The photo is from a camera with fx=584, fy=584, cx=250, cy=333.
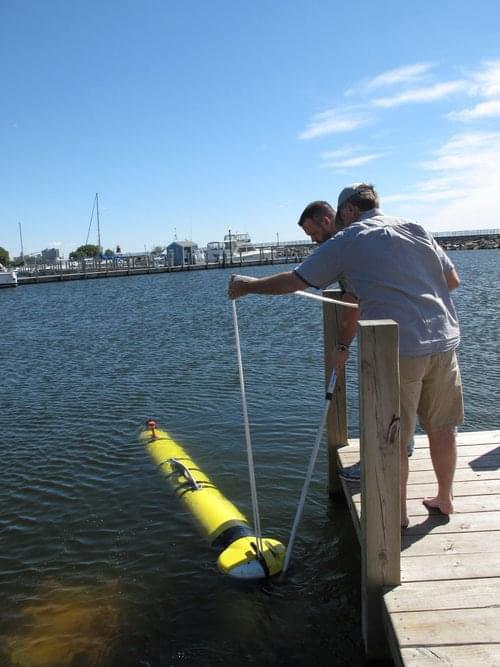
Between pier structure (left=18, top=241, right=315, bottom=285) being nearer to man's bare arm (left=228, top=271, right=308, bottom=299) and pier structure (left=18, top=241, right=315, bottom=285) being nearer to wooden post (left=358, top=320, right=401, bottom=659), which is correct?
man's bare arm (left=228, top=271, right=308, bottom=299)

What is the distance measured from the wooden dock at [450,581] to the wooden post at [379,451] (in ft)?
0.57

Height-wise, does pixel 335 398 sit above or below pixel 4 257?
below

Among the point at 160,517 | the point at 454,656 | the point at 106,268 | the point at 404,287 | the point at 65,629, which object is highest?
the point at 106,268

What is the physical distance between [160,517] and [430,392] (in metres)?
4.08

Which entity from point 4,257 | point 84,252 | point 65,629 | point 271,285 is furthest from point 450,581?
point 84,252

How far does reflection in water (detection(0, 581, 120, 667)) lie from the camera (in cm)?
443

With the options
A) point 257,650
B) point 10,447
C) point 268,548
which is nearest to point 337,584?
point 268,548

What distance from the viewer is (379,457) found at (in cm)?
313

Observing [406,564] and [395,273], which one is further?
[406,564]

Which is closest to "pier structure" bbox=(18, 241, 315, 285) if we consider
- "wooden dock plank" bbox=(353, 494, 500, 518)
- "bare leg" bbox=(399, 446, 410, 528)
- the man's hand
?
the man's hand

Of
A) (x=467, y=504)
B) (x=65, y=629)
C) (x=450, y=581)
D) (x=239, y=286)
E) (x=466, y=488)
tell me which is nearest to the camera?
(x=450, y=581)

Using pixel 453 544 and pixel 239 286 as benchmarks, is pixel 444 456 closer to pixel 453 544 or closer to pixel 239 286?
pixel 453 544

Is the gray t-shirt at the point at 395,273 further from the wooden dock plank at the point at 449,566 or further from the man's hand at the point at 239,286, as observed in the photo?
the wooden dock plank at the point at 449,566

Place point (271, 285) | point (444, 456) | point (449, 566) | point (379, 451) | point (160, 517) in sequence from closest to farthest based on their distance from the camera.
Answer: point (379, 451), point (449, 566), point (271, 285), point (444, 456), point (160, 517)
